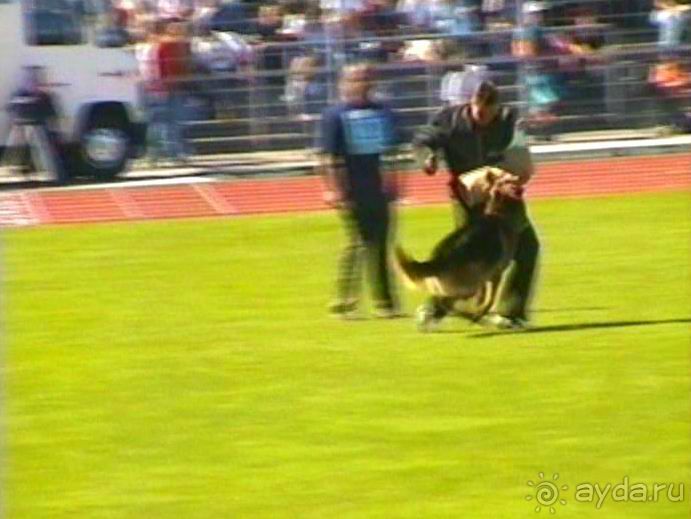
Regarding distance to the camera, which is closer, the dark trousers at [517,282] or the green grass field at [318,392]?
the green grass field at [318,392]

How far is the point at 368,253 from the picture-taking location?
47.8 feet

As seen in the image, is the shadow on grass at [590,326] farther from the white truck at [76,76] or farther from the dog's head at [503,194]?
the white truck at [76,76]

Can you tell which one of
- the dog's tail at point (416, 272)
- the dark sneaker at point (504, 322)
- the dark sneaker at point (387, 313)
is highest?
the dog's tail at point (416, 272)

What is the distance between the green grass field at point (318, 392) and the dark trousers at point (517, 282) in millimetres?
203

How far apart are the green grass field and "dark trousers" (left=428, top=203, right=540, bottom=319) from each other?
20 cm

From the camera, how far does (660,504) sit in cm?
883

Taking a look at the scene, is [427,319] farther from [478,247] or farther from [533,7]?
[533,7]

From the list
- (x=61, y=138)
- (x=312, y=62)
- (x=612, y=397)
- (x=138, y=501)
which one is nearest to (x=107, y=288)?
(x=612, y=397)

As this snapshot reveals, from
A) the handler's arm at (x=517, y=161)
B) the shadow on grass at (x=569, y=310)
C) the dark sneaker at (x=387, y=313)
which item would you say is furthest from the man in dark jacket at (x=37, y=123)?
the handler's arm at (x=517, y=161)

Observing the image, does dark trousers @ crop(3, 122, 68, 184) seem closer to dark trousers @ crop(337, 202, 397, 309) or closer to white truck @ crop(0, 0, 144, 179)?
white truck @ crop(0, 0, 144, 179)

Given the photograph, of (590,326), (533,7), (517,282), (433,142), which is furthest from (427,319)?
(533,7)

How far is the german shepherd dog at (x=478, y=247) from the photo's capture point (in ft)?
43.0

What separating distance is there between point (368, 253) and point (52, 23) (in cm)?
1193

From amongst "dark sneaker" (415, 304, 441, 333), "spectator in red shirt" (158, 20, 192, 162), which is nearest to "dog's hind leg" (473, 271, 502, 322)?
"dark sneaker" (415, 304, 441, 333)
